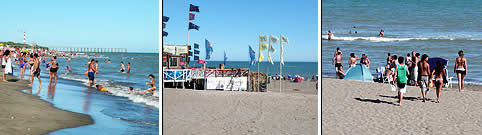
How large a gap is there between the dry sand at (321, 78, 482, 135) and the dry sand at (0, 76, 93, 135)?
244cm

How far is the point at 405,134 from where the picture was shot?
12.8 feet

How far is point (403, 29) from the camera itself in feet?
48.2

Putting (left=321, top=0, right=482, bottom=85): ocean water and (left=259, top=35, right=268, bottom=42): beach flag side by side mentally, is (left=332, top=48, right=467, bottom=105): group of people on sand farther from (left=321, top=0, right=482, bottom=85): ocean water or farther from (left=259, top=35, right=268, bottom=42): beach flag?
(left=259, top=35, right=268, bottom=42): beach flag

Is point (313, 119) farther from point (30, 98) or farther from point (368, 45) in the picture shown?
point (368, 45)

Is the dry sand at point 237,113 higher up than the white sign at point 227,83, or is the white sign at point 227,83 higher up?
the white sign at point 227,83

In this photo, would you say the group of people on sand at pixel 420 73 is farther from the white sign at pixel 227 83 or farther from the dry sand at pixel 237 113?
the white sign at pixel 227 83

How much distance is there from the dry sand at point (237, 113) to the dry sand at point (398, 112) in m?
0.42

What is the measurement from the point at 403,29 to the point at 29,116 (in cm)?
1381

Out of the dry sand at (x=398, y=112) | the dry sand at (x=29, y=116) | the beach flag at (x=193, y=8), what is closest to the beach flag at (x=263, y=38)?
the beach flag at (x=193, y=8)

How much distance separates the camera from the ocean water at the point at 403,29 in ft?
34.4

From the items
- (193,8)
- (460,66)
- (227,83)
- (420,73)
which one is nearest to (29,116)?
(227,83)

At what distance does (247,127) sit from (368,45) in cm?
805

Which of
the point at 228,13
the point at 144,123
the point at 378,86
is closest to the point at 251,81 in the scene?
the point at 378,86

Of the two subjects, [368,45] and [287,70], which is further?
[287,70]
